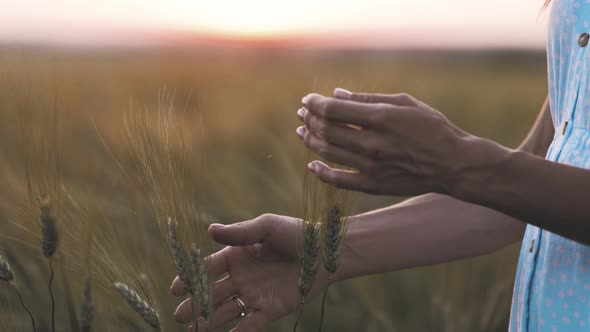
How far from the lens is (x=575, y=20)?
2.76 ft

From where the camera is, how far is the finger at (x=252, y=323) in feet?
2.88

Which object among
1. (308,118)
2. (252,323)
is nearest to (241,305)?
(252,323)

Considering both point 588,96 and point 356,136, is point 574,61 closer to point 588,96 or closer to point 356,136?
point 588,96

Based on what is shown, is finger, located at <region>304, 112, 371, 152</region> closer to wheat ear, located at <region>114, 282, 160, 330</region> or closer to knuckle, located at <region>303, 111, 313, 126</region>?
knuckle, located at <region>303, 111, 313, 126</region>

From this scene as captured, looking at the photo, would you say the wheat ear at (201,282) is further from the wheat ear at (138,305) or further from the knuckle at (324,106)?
the knuckle at (324,106)

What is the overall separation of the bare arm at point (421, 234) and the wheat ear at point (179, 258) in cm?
32

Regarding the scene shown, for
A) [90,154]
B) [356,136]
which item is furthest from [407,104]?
[90,154]

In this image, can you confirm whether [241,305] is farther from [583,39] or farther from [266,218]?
[583,39]

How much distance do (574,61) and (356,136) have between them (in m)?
0.35

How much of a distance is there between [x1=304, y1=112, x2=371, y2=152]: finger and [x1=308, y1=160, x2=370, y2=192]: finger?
0.09ft

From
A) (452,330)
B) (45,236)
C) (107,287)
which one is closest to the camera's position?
(45,236)

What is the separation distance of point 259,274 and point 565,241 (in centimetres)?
38

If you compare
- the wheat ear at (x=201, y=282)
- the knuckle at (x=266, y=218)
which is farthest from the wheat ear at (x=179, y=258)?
the knuckle at (x=266, y=218)

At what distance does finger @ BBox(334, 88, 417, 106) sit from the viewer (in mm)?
703
